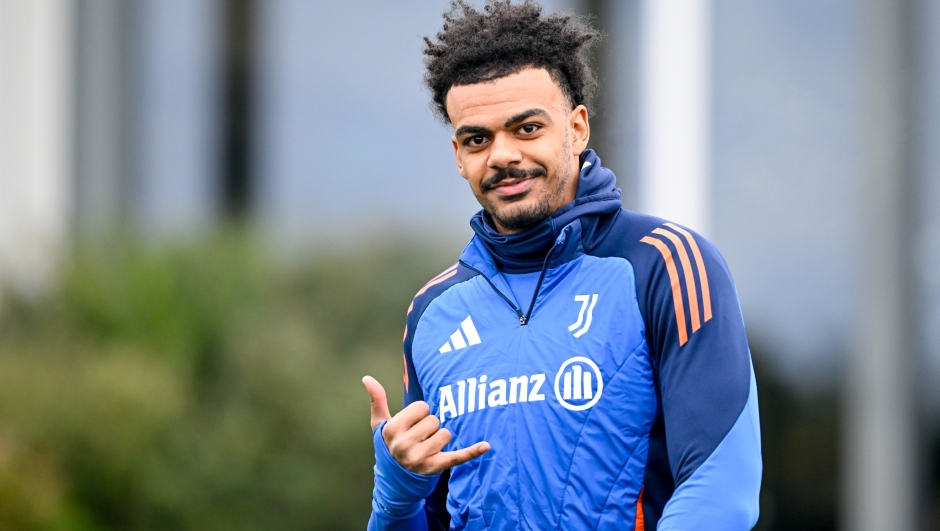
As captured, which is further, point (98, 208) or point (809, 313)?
point (98, 208)

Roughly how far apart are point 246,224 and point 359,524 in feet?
8.65

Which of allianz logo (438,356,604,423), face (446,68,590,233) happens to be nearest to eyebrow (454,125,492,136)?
face (446,68,590,233)

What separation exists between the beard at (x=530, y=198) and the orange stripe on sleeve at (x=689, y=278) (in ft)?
0.91

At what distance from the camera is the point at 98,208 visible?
9383mm

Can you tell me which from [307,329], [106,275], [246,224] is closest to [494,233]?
[307,329]

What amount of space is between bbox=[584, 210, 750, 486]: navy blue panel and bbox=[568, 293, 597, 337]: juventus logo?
0.11 metres

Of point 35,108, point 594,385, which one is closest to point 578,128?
point 594,385

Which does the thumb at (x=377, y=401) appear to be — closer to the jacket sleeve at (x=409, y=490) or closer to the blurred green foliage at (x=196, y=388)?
the jacket sleeve at (x=409, y=490)

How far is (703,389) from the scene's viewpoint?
224 centimetres

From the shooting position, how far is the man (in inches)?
89.2

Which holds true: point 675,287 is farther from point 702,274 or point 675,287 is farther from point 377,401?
point 377,401

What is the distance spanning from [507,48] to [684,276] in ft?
2.26

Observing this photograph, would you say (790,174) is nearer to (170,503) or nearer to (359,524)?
(359,524)

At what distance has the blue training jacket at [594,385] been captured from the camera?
2.24 m
